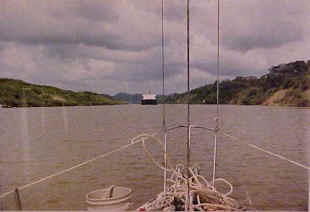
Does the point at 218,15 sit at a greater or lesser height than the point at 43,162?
greater

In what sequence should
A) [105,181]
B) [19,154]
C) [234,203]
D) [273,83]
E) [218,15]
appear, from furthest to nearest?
[273,83] → [19,154] → [105,181] → [218,15] → [234,203]

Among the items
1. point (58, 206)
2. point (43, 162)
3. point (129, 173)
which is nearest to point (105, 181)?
point (129, 173)

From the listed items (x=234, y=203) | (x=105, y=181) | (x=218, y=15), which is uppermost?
(x=218, y=15)

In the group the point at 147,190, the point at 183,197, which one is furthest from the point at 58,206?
the point at 183,197

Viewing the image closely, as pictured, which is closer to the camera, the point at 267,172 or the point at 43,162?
the point at 267,172

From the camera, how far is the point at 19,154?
41.1 ft

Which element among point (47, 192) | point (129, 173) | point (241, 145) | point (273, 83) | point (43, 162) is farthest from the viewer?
point (273, 83)

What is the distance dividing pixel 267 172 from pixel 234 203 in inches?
285

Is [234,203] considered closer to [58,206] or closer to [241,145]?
[58,206]

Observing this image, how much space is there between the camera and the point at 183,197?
226cm

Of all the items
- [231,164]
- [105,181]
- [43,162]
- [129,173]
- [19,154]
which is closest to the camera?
[105,181]

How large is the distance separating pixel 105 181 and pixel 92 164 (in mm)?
2328

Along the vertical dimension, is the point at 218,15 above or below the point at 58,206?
above

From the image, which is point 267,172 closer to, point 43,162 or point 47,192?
point 47,192
